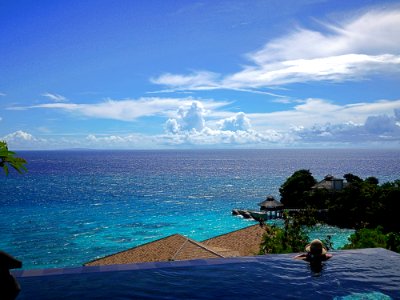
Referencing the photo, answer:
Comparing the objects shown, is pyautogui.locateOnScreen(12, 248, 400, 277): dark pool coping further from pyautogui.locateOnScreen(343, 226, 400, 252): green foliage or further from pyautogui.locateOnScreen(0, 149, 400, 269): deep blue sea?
pyautogui.locateOnScreen(0, 149, 400, 269): deep blue sea

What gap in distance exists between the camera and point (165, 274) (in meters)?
9.51

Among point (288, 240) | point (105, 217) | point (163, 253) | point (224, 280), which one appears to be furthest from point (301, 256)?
point (105, 217)

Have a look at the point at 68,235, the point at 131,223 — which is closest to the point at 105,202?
the point at 131,223

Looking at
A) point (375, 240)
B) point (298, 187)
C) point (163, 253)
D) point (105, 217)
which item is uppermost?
point (375, 240)

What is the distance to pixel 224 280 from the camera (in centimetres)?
915

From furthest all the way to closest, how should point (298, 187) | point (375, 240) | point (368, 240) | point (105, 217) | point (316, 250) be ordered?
point (298, 187)
point (105, 217)
point (375, 240)
point (368, 240)
point (316, 250)

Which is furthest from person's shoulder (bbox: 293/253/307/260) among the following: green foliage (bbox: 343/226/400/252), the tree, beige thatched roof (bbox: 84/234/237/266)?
the tree

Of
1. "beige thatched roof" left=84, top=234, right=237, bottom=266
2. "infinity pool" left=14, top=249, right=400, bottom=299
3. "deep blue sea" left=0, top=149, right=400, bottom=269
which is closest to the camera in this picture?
"infinity pool" left=14, top=249, right=400, bottom=299

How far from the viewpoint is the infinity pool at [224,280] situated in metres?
8.32

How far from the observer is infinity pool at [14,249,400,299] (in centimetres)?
832

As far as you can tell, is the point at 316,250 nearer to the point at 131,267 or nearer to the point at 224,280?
the point at 224,280

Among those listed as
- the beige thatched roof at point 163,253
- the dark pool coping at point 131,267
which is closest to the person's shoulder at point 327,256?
the dark pool coping at point 131,267

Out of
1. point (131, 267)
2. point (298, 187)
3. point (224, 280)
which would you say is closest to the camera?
point (224, 280)

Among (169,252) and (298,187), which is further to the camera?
(298,187)
